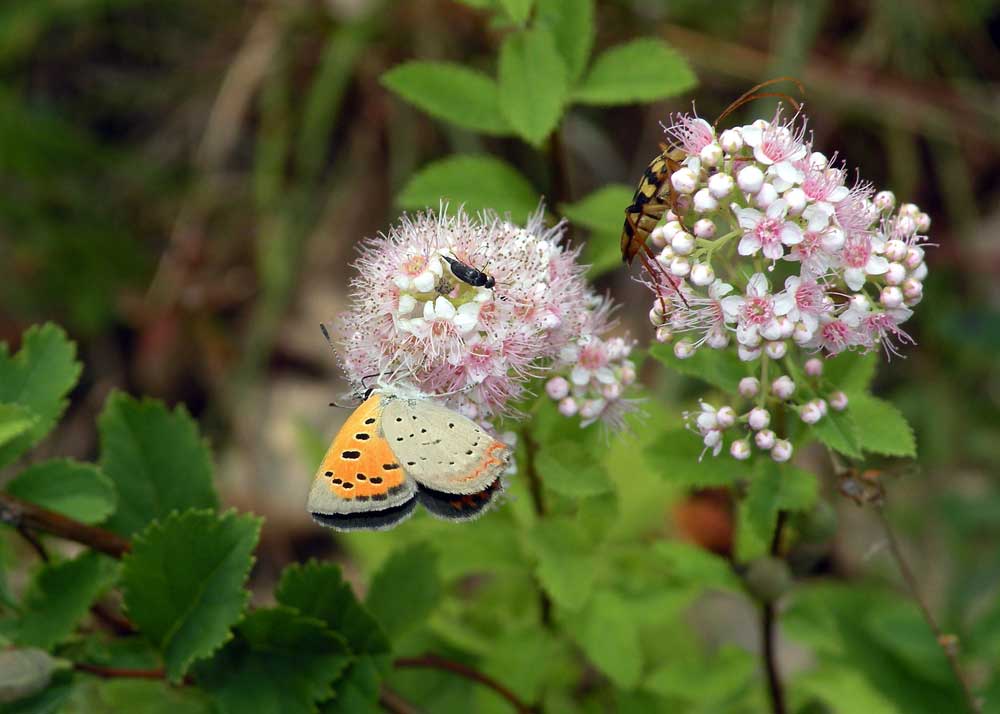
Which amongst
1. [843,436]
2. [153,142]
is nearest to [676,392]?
[843,436]

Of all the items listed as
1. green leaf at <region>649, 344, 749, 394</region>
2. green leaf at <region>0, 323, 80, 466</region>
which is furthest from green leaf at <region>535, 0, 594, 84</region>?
green leaf at <region>0, 323, 80, 466</region>

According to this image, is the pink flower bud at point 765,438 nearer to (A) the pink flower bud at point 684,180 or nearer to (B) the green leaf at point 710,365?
(B) the green leaf at point 710,365

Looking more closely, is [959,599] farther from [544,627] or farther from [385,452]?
[385,452]

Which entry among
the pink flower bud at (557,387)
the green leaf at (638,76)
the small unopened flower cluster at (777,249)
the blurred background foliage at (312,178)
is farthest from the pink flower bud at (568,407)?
the blurred background foliage at (312,178)

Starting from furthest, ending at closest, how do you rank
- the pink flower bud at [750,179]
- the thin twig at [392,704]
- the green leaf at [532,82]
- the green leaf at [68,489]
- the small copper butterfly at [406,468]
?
1. the thin twig at [392,704]
2. the green leaf at [532,82]
3. the green leaf at [68,489]
4. the small copper butterfly at [406,468]
5. the pink flower bud at [750,179]

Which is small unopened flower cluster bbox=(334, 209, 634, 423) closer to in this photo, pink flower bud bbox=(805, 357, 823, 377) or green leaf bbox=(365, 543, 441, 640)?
pink flower bud bbox=(805, 357, 823, 377)
